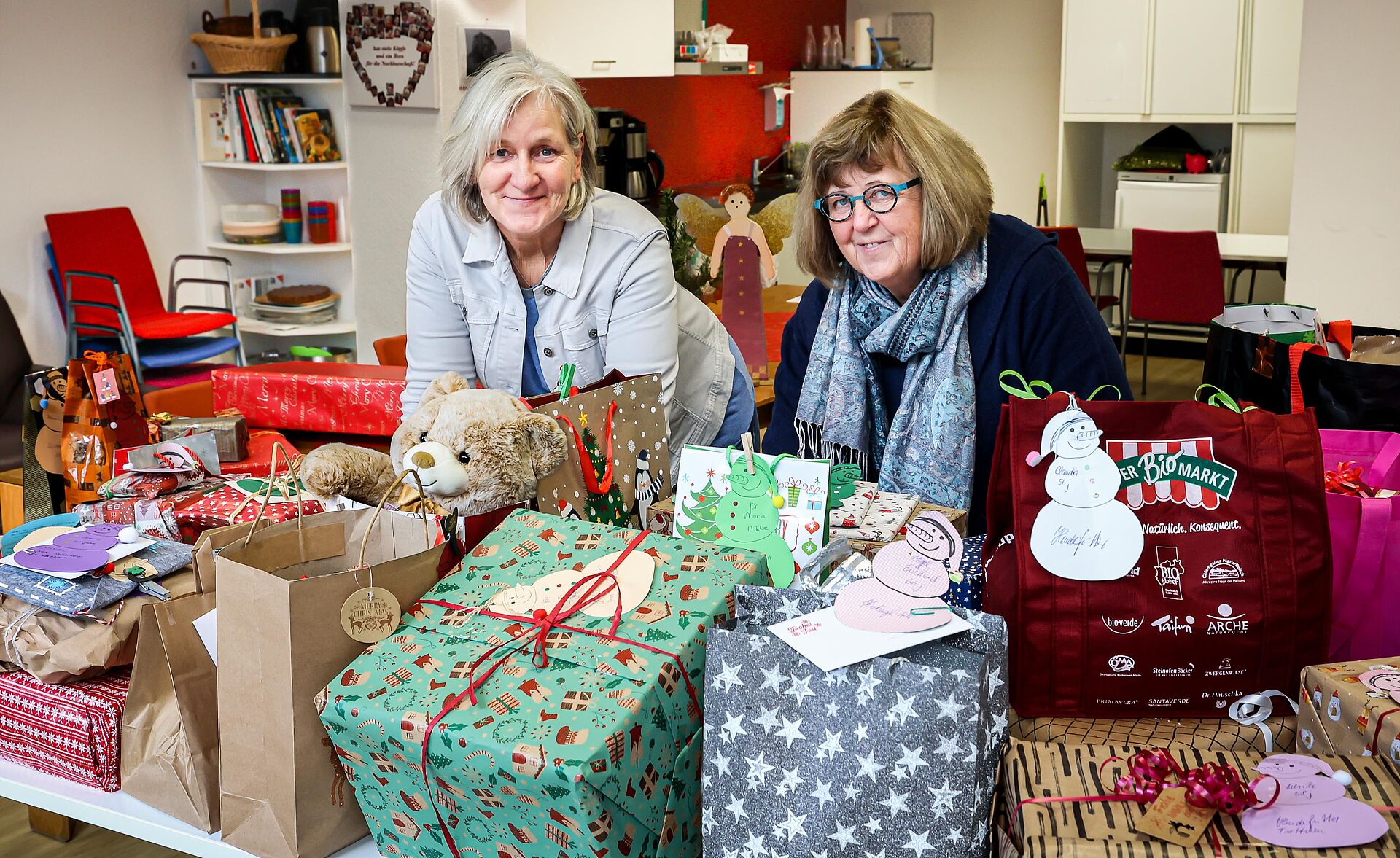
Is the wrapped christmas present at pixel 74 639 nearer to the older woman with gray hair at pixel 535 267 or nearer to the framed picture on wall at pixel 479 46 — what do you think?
the older woman with gray hair at pixel 535 267

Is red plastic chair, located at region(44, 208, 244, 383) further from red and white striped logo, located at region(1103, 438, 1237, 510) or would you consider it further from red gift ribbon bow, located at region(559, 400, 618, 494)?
red and white striped logo, located at region(1103, 438, 1237, 510)

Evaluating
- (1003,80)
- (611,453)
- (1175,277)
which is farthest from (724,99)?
(611,453)

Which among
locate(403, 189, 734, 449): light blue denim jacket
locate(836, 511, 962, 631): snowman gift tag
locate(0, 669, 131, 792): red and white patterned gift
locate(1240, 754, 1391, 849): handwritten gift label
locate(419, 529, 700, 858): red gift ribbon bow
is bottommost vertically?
locate(0, 669, 131, 792): red and white patterned gift

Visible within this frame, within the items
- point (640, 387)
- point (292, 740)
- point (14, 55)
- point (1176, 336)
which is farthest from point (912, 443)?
point (1176, 336)

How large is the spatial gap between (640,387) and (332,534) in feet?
1.62

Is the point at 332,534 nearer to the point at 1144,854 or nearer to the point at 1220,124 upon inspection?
the point at 1144,854

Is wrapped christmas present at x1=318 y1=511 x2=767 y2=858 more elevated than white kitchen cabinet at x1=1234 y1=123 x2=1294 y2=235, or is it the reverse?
white kitchen cabinet at x1=1234 y1=123 x2=1294 y2=235

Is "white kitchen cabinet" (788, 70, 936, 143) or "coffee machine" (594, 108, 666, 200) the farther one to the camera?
"white kitchen cabinet" (788, 70, 936, 143)

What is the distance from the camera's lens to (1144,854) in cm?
95

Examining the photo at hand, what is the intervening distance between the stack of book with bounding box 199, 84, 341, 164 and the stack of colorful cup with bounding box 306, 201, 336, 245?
0.24 metres

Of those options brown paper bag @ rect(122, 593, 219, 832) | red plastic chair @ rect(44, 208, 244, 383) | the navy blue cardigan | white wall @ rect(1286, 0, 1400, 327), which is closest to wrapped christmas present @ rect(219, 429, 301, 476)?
brown paper bag @ rect(122, 593, 219, 832)

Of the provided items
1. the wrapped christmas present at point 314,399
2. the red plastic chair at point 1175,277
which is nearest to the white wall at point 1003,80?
the red plastic chair at point 1175,277

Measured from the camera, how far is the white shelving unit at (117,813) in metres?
1.31

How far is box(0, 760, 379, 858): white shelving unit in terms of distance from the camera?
4.30ft
